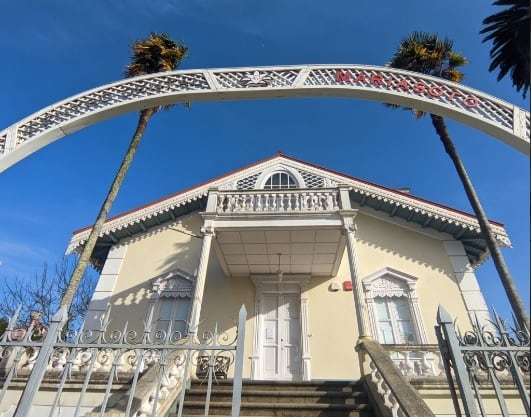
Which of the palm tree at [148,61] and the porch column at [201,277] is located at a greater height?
the palm tree at [148,61]

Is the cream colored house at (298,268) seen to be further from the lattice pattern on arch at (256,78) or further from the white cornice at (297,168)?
the lattice pattern on arch at (256,78)

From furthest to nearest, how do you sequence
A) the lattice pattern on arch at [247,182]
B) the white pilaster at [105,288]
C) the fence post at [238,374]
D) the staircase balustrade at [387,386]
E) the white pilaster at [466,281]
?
the lattice pattern on arch at [247,182]
the white pilaster at [105,288]
the white pilaster at [466,281]
the staircase balustrade at [387,386]
the fence post at [238,374]

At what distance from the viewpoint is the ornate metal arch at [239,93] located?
3.34 m

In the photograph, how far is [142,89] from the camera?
395cm

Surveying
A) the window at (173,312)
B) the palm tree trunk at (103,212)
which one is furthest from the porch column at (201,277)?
the palm tree trunk at (103,212)

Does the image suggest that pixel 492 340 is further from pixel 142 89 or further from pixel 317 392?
pixel 142 89

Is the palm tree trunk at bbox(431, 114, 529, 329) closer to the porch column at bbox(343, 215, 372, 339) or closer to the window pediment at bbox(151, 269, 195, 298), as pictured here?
the porch column at bbox(343, 215, 372, 339)

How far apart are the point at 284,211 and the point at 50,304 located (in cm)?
1816

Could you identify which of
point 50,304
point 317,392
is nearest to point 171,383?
point 317,392

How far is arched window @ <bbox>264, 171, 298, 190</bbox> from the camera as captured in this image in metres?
11.4

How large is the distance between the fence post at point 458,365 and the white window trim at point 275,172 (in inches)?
332

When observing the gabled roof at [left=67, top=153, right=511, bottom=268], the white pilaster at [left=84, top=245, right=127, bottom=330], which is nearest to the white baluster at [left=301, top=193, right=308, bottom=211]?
the gabled roof at [left=67, top=153, right=511, bottom=268]

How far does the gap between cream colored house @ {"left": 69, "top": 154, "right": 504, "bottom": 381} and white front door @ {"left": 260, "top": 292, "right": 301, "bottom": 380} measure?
0.03 meters

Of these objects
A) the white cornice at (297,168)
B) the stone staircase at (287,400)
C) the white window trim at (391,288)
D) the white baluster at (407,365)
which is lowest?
the stone staircase at (287,400)
